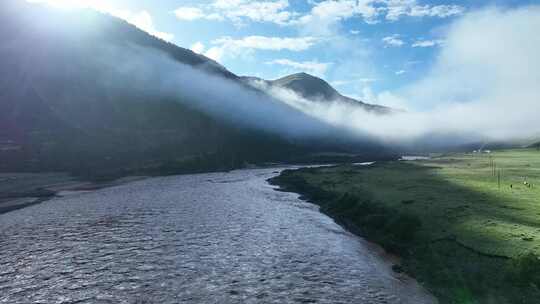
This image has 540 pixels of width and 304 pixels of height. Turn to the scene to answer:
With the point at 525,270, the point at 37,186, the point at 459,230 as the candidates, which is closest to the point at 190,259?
the point at 459,230

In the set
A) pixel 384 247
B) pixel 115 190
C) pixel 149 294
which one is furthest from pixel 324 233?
pixel 115 190

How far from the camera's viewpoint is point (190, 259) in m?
54.1

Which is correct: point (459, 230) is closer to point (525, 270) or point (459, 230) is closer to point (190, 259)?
point (525, 270)

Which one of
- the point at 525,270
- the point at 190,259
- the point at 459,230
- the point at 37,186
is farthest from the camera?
the point at 37,186

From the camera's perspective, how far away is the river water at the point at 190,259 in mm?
42188

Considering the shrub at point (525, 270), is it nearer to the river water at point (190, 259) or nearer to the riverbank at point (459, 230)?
the riverbank at point (459, 230)

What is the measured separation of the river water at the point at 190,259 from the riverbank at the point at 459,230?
4.05 metres

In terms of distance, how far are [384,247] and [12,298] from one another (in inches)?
1925

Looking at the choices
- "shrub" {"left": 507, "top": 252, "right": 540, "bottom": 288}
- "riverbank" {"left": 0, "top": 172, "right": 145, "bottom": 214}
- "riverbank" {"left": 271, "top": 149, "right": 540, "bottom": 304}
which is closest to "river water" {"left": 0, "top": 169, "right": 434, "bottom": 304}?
"riverbank" {"left": 271, "top": 149, "right": 540, "bottom": 304}

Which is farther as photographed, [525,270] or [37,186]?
[37,186]

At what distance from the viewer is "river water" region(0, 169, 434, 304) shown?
42.2 metres

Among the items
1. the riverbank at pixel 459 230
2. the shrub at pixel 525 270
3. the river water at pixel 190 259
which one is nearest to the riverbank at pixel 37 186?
the river water at pixel 190 259

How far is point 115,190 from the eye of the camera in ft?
456

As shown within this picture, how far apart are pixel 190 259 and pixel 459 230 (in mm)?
38448
